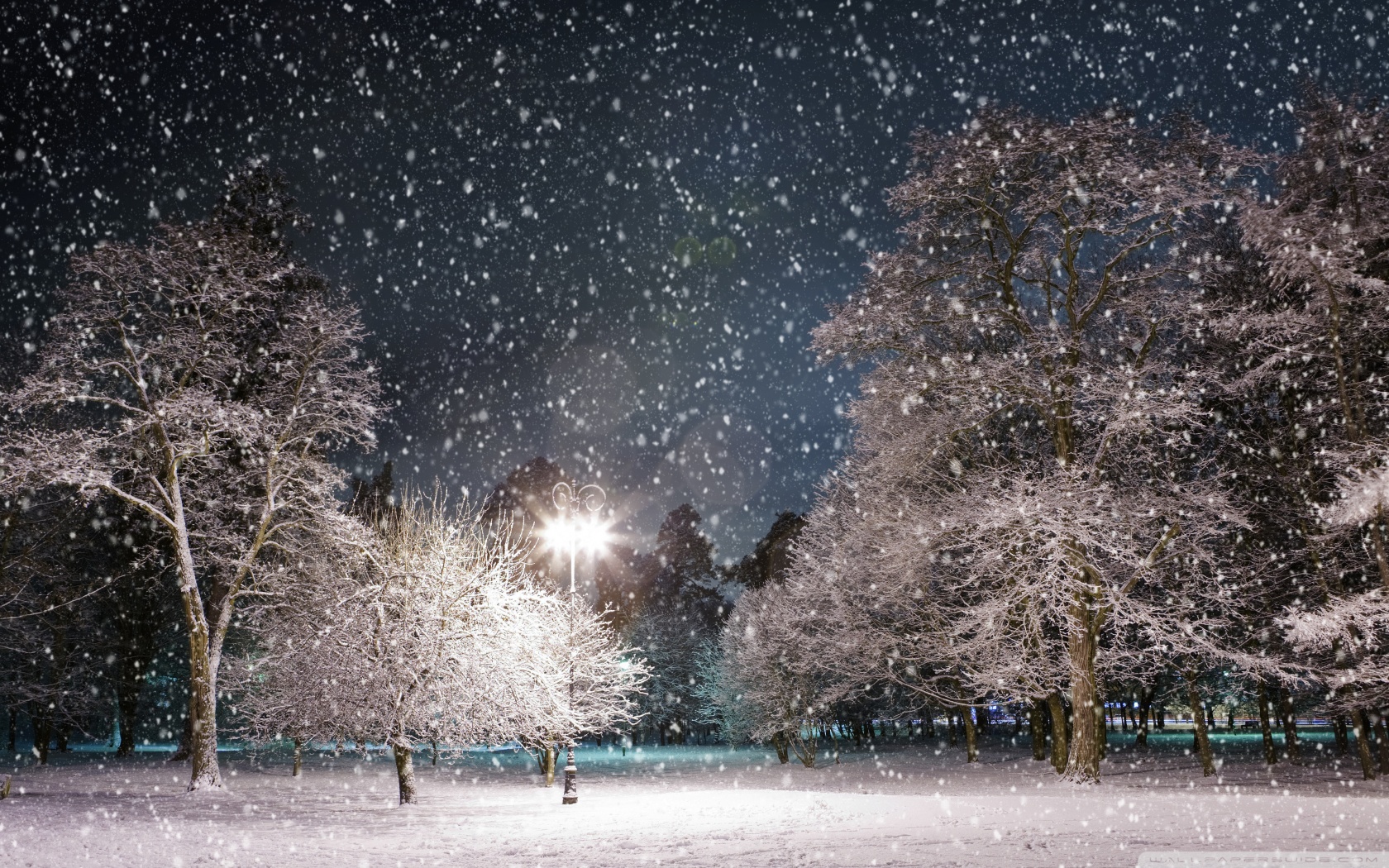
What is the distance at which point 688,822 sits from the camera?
1298 cm

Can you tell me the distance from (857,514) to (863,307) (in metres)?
8.72

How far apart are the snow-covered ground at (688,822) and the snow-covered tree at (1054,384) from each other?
341cm

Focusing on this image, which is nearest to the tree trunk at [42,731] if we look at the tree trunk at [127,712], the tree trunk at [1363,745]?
the tree trunk at [127,712]

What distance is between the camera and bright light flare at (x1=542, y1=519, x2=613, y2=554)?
1950cm

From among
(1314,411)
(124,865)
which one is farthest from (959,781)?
(124,865)

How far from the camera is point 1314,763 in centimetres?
2862

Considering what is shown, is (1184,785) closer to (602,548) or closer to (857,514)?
(857,514)

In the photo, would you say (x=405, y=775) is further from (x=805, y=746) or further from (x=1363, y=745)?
(x=1363, y=745)

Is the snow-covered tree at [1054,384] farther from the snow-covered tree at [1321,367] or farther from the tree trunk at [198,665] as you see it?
the tree trunk at [198,665]

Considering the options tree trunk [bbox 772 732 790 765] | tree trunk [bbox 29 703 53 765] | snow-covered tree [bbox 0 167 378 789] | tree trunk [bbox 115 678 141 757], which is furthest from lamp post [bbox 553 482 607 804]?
tree trunk [bbox 115 678 141 757]

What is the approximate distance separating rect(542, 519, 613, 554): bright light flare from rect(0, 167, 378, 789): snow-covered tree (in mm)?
5220

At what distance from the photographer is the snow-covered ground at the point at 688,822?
920cm

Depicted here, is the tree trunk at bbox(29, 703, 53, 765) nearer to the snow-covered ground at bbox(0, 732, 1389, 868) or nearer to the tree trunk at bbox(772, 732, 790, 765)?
the snow-covered ground at bbox(0, 732, 1389, 868)

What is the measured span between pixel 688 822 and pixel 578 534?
8.21 meters
